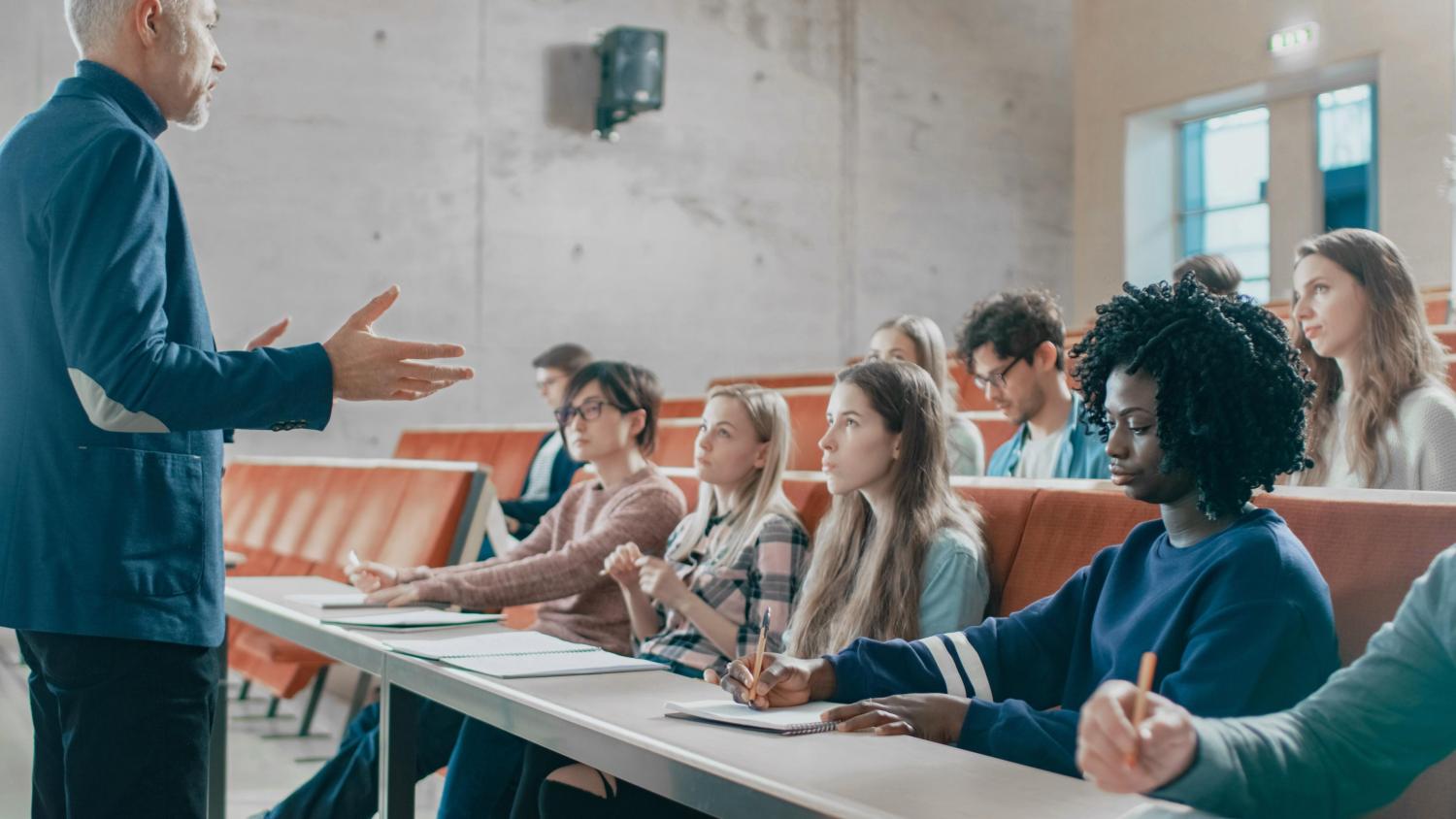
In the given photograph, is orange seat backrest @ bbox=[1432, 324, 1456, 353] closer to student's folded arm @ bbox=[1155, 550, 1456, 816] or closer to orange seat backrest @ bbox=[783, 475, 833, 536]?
orange seat backrest @ bbox=[783, 475, 833, 536]

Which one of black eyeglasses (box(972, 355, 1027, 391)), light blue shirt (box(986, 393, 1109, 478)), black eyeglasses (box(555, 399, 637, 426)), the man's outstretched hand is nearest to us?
the man's outstretched hand

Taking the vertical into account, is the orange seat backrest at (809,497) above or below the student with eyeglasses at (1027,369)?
below

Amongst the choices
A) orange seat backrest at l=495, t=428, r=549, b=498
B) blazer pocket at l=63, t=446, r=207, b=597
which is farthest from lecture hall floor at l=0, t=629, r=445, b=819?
blazer pocket at l=63, t=446, r=207, b=597

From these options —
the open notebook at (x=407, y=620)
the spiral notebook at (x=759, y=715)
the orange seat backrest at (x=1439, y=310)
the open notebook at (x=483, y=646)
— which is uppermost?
the orange seat backrest at (x=1439, y=310)

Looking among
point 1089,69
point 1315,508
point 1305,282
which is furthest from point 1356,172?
point 1315,508

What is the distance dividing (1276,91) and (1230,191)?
0.77 meters

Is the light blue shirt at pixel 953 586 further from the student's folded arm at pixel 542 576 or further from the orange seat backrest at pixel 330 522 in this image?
the orange seat backrest at pixel 330 522

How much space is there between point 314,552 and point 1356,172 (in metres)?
6.59

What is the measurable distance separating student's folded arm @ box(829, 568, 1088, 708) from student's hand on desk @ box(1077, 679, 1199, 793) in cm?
67

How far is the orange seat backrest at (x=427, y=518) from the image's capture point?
3.36 metres

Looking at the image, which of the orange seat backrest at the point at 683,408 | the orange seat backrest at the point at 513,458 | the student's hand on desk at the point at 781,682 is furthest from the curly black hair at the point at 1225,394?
the orange seat backrest at the point at 683,408

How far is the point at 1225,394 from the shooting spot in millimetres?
1407

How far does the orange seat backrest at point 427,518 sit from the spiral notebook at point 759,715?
1885mm

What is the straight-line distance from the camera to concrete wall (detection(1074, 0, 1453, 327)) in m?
7.40
